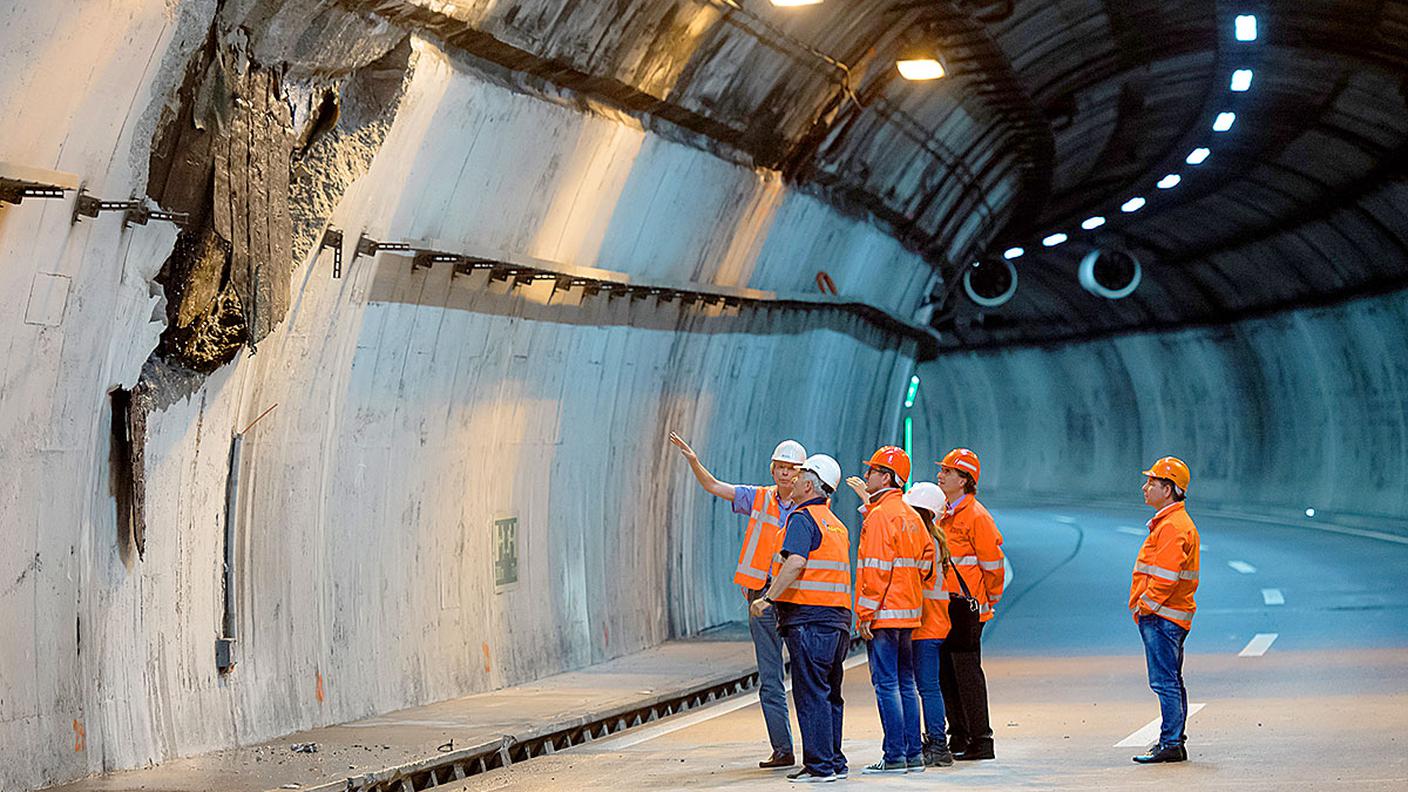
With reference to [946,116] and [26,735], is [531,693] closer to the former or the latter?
[26,735]

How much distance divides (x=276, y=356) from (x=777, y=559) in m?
2.96

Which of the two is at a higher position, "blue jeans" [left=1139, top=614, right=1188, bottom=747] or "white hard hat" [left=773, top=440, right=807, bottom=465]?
"white hard hat" [left=773, top=440, right=807, bottom=465]

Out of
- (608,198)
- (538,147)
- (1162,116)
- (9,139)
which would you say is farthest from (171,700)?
(1162,116)

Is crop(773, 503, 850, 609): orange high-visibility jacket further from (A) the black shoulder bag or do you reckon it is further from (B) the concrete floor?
(A) the black shoulder bag

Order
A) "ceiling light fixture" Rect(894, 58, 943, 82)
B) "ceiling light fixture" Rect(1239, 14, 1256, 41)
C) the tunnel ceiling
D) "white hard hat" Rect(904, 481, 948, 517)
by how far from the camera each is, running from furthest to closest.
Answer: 1. "ceiling light fixture" Rect(1239, 14, 1256, 41)
2. "ceiling light fixture" Rect(894, 58, 943, 82)
3. the tunnel ceiling
4. "white hard hat" Rect(904, 481, 948, 517)

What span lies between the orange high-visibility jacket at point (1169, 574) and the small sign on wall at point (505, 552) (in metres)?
5.01

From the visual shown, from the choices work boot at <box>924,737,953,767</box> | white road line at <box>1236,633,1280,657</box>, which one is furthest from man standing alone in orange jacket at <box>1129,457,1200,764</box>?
white road line at <box>1236,633,1280,657</box>

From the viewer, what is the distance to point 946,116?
2145cm

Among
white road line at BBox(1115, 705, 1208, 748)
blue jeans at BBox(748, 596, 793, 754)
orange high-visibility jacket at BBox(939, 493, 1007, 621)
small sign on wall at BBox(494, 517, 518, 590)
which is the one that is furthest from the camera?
small sign on wall at BBox(494, 517, 518, 590)

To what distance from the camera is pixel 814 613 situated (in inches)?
431

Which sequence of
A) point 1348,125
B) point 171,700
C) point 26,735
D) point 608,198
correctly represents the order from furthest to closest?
point 1348,125 → point 608,198 → point 171,700 → point 26,735

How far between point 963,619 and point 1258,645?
25.3 ft

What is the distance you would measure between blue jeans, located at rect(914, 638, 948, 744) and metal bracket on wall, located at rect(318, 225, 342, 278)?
12.6ft

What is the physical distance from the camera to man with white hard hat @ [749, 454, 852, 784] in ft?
35.7
